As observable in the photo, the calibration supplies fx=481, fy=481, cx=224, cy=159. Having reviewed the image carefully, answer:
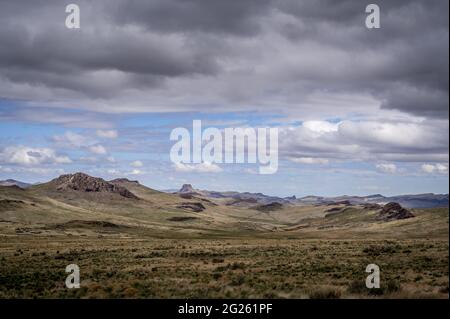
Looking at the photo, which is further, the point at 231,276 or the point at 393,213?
the point at 393,213

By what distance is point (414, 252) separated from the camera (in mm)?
50062

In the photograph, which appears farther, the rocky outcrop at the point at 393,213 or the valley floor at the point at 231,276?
the rocky outcrop at the point at 393,213

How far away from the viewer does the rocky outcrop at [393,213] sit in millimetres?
159000

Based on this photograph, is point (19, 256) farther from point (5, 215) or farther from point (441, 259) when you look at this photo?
point (5, 215)

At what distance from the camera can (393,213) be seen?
552 ft

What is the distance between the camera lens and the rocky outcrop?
159m

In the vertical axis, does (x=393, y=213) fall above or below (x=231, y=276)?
below

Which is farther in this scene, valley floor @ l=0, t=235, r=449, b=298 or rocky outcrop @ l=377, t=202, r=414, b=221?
rocky outcrop @ l=377, t=202, r=414, b=221
